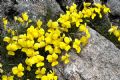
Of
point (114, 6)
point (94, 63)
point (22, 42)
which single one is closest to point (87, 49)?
point (94, 63)

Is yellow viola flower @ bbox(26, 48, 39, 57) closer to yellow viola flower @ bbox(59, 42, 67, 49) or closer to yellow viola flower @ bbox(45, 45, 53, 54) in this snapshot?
yellow viola flower @ bbox(45, 45, 53, 54)

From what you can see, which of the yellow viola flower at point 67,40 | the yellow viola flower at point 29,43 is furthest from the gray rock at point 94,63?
the yellow viola flower at point 29,43

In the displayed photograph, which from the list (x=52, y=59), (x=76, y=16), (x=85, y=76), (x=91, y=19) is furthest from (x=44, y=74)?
(x=91, y=19)

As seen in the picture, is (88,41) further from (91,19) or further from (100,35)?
(91,19)

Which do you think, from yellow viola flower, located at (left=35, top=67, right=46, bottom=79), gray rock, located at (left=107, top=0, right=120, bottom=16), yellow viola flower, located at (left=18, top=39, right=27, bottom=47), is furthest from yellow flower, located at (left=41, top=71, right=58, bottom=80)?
gray rock, located at (left=107, top=0, right=120, bottom=16)

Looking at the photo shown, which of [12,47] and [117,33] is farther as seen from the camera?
[117,33]

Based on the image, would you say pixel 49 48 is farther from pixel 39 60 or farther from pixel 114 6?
pixel 114 6

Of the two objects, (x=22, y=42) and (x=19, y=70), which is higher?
(x=22, y=42)
